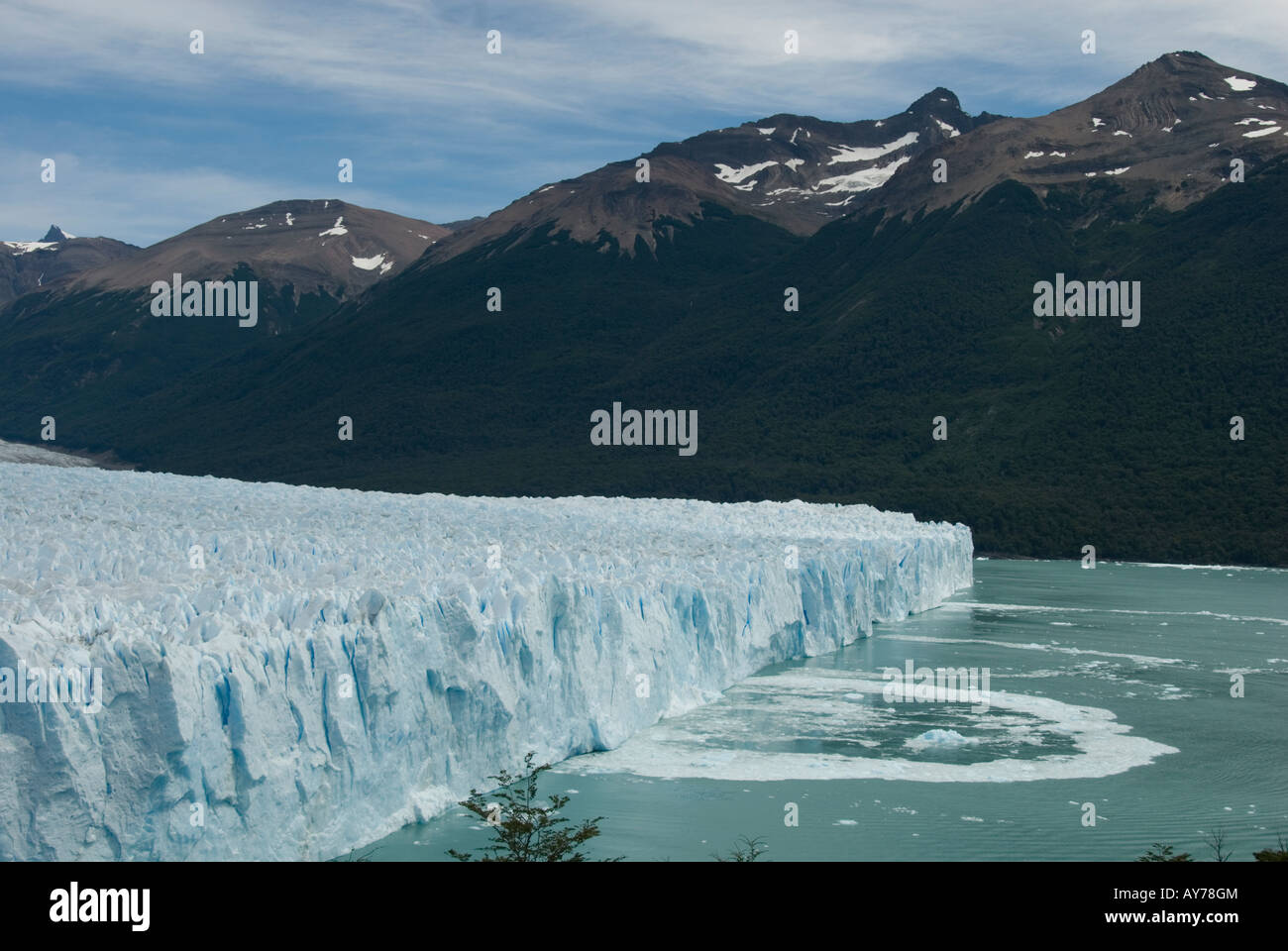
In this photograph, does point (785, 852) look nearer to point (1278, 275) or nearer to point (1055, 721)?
point (1055, 721)

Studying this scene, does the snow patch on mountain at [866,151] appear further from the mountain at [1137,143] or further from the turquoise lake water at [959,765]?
the turquoise lake water at [959,765]

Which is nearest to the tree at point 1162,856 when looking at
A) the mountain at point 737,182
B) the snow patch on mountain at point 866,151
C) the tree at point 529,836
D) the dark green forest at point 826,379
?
the tree at point 529,836

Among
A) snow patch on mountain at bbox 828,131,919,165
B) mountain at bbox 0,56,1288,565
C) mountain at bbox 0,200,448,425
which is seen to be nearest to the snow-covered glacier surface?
mountain at bbox 0,56,1288,565

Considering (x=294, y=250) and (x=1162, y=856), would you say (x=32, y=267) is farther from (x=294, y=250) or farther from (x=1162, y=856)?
(x=1162, y=856)

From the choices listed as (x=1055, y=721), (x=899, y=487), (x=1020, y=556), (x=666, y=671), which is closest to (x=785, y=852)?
(x=666, y=671)

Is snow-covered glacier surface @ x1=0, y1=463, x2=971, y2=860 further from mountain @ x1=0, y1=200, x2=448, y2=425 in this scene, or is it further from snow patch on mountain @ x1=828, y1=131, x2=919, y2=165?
snow patch on mountain @ x1=828, y1=131, x2=919, y2=165

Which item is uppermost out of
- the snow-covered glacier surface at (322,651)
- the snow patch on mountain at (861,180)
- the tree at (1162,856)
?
the snow patch on mountain at (861,180)
